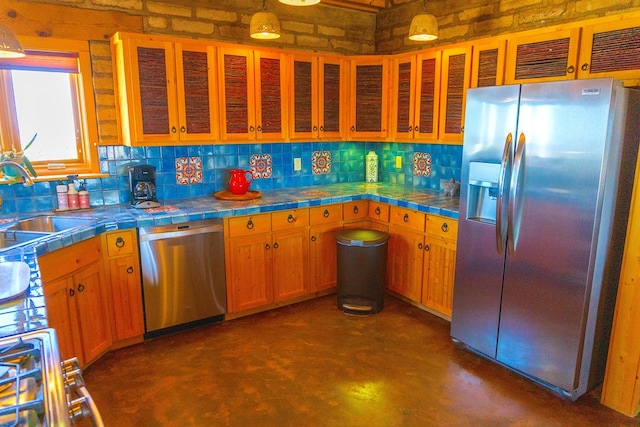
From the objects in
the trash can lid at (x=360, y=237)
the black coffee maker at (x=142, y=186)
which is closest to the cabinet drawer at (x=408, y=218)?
the trash can lid at (x=360, y=237)

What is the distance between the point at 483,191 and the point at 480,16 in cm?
165

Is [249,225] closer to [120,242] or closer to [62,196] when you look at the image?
[120,242]

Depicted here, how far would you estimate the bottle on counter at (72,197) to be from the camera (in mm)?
3156

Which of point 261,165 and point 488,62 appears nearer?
point 488,62

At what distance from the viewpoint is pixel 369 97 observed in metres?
4.05

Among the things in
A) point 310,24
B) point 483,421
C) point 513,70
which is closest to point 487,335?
point 483,421

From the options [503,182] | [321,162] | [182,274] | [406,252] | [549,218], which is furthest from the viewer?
[321,162]

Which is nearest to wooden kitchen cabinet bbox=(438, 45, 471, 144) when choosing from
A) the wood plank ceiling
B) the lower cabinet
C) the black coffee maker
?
the wood plank ceiling

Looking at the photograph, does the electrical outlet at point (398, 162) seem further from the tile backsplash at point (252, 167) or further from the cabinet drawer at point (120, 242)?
the cabinet drawer at point (120, 242)

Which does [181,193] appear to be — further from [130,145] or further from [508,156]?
[508,156]

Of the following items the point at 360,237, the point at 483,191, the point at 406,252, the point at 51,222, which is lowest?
the point at 406,252

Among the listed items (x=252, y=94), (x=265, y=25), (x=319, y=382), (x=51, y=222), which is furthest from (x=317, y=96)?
(x=319, y=382)

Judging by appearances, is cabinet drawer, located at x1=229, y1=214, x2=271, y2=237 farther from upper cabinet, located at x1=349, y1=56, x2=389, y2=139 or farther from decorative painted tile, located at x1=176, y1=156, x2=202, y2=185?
upper cabinet, located at x1=349, y1=56, x2=389, y2=139

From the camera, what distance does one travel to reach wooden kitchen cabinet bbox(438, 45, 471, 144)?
333 cm
